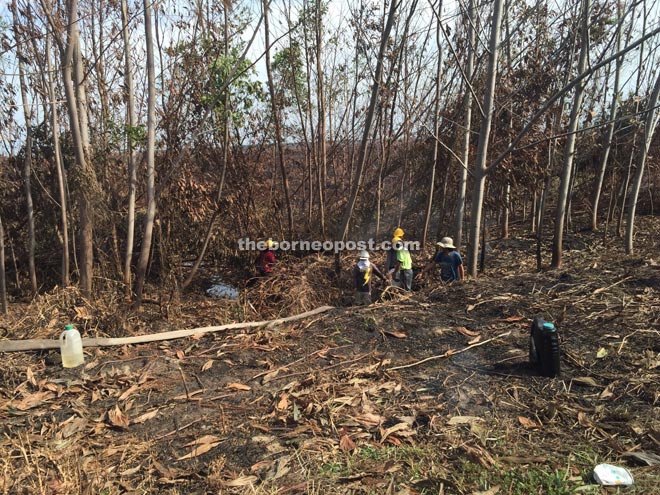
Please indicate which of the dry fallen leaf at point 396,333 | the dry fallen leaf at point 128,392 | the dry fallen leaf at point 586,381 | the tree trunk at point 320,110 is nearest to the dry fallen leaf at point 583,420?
the dry fallen leaf at point 586,381

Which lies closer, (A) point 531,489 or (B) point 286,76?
(A) point 531,489

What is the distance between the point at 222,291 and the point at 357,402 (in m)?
4.89

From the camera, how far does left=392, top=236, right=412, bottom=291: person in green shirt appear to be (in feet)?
19.5

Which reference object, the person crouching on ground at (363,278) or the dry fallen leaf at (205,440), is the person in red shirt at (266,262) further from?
the dry fallen leaf at (205,440)

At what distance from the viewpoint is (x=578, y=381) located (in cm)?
269

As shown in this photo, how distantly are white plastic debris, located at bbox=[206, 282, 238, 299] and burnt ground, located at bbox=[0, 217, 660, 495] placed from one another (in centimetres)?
251

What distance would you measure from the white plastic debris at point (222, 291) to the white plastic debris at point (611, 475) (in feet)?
18.0

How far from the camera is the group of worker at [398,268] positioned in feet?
18.0

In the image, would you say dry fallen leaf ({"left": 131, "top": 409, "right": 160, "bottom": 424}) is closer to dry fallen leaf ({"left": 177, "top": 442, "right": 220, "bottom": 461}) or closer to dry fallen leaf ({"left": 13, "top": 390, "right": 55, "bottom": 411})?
dry fallen leaf ({"left": 177, "top": 442, "right": 220, "bottom": 461})

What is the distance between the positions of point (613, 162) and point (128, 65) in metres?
9.47

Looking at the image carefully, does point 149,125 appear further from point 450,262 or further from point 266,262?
point 450,262

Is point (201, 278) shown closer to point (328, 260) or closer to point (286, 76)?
point (328, 260)

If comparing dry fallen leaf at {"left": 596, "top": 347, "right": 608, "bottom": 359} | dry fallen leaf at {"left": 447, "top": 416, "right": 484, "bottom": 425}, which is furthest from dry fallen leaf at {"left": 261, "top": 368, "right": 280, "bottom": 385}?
dry fallen leaf at {"left": 596, "top": 347, "right": 608, "bottom": 359}

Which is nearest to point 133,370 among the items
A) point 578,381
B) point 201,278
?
point 578,381
